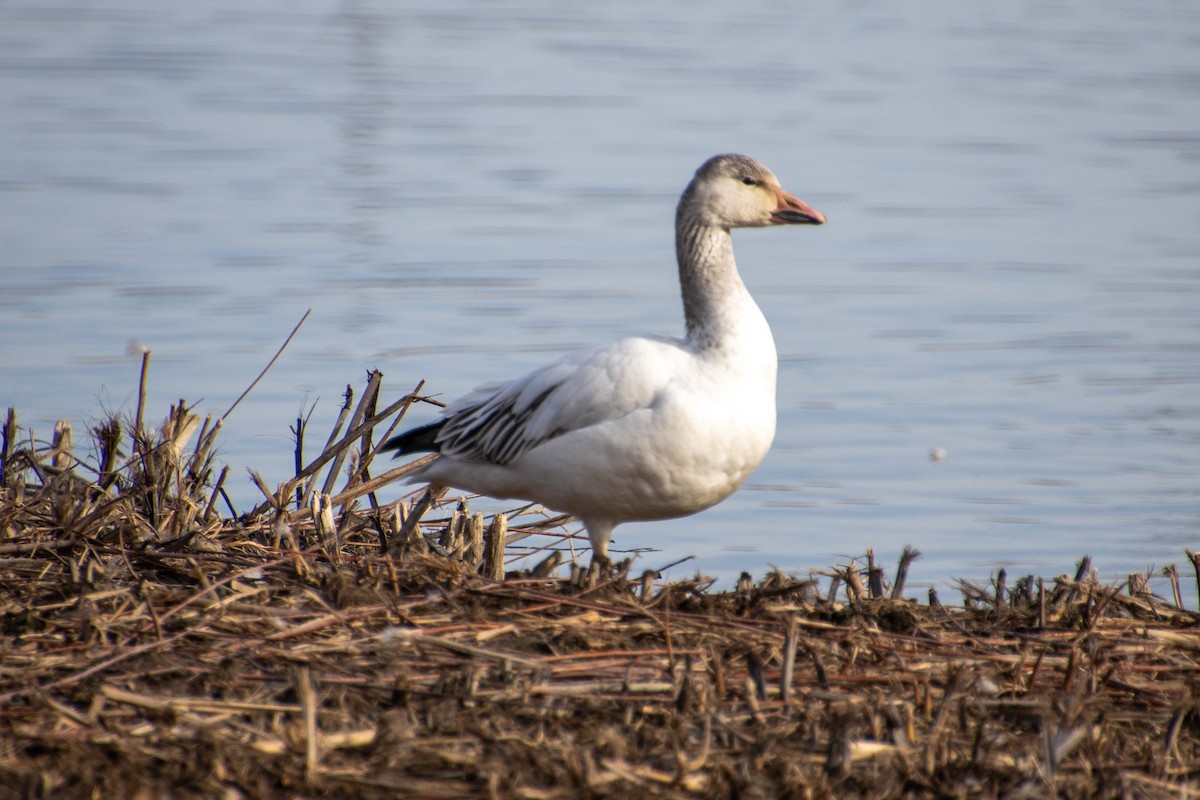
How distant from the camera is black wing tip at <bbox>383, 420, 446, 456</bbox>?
20.0 feet

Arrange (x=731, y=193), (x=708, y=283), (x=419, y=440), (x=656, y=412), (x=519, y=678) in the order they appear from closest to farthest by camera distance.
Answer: (x=519, y=678) < (x=656, y=412) < (x=708, y=283) < (x=731, y=193) < (x=419, y=440)

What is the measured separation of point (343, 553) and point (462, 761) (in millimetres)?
1747

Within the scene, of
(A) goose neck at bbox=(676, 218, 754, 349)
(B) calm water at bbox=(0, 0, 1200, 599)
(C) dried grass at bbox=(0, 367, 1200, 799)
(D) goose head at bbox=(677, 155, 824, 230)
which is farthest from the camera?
(B) calm water at bbox=(0, 0, 1200, 599)

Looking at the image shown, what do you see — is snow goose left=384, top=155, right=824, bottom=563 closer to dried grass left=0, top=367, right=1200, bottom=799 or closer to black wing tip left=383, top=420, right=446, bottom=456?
black wing tip left=383, top=420, right=446, bottom=456

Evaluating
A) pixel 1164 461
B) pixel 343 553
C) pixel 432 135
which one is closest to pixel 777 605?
pixel 343 553

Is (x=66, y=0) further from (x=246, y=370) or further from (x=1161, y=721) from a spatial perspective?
(x=1161, y=721)

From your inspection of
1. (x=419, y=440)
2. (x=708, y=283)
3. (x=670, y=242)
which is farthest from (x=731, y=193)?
(x=670, y=242)

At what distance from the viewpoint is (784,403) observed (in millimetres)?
10883

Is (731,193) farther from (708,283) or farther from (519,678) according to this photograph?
(519,678)

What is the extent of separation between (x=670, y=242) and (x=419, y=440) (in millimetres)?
9188

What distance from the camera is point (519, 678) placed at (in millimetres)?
3861

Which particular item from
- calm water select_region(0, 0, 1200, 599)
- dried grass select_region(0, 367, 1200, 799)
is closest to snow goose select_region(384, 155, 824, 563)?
dried grass select_region(0, 367, 1200, 799)

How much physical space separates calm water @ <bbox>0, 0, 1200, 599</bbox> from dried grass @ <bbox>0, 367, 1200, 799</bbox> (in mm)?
3655

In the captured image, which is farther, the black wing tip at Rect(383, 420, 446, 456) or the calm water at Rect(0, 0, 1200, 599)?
the calm water at Rect(0, 0, 1200, 599)
